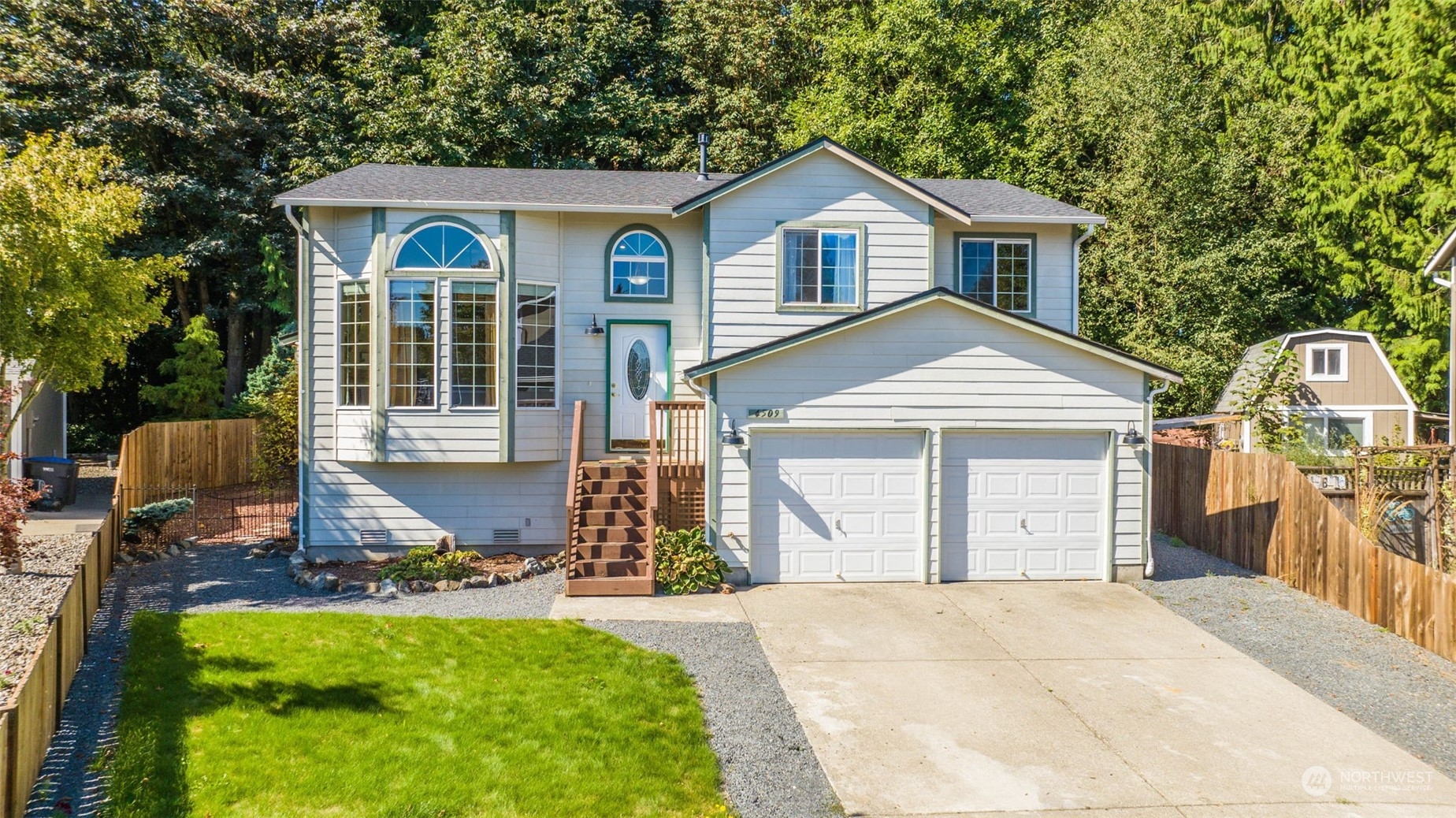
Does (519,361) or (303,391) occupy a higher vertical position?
(519,361)

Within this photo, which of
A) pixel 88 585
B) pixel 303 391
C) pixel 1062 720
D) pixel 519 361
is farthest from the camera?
pixel 303 391

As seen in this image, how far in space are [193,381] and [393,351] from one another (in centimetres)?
1336

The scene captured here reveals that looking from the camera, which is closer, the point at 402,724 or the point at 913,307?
the point at 402,724

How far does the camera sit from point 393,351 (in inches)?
491

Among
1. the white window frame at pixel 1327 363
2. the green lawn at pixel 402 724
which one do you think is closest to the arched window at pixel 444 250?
the green lawn at pixel 402 724

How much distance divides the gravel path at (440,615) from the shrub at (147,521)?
1.96 feet

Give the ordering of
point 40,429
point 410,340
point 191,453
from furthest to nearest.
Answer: point 40,429, point 191,453, point 410,340

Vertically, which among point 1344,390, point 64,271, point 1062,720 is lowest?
point 1062,720

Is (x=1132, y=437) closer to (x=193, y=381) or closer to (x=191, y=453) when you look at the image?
(x=191, y=453)

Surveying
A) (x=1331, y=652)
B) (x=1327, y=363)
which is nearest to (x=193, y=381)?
(x=1331, y=652)

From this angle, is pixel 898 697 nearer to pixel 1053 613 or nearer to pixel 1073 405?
pixel 1053 613

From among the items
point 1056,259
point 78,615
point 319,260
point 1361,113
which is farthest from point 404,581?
point 1361,113

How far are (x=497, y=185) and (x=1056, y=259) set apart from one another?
9.12 m

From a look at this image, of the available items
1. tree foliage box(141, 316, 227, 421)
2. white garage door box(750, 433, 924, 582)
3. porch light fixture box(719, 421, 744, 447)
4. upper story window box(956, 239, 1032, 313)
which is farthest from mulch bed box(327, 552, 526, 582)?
tree foliage box(141, 316, 227, 421)
